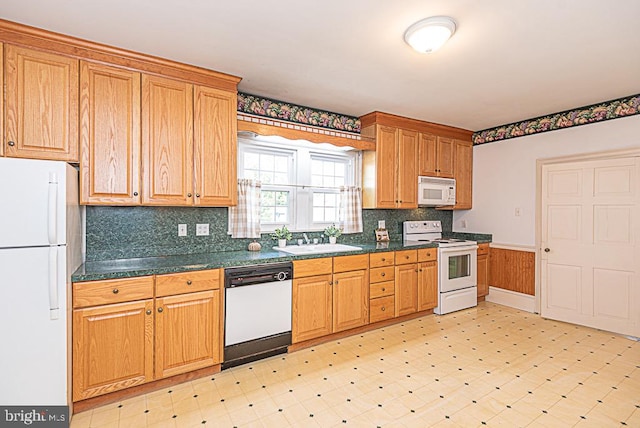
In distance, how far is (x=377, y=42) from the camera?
2309 millimetres

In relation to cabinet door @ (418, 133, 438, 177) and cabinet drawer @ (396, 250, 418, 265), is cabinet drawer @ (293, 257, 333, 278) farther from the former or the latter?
cabinet door @ (418, 133, 438, 177)

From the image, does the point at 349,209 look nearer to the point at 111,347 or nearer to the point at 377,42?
the point at 377,42

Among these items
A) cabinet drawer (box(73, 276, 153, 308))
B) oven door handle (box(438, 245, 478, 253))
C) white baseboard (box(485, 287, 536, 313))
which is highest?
oven door handle (box(438, 245, 478, 253))

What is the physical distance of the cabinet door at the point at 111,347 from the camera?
2092 millimetres

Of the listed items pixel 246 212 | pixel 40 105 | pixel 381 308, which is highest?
pixel 40 105

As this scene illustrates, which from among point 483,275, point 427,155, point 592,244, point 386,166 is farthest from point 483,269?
point 386,166

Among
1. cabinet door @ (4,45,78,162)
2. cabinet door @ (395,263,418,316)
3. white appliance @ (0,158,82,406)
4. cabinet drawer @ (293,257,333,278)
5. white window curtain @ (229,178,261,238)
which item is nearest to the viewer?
white appliance @ (0,158,82,406)

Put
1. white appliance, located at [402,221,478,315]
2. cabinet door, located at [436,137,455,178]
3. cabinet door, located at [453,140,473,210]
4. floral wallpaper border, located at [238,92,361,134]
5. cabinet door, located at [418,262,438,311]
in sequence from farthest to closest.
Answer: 1. cabinet door, located at [453,140,473,210]
2. cabinet door, located at [436,137,455,178]
3. white appliance, located at [402,221,478,315]
4. cabinet door, located at [418,262,438,311]
5. floral wallpaper border, located at [238,92,361,134]

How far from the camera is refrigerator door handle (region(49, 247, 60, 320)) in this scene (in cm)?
185

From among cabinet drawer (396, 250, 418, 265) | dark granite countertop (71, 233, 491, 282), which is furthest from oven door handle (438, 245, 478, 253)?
dark granite countertop (71, 233, 491, 282)

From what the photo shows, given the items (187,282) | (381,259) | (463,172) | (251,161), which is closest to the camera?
(187,282)

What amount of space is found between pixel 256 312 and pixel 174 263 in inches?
30.3

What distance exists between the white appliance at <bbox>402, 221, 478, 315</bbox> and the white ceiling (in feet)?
5.88

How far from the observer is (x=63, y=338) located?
1905mm
